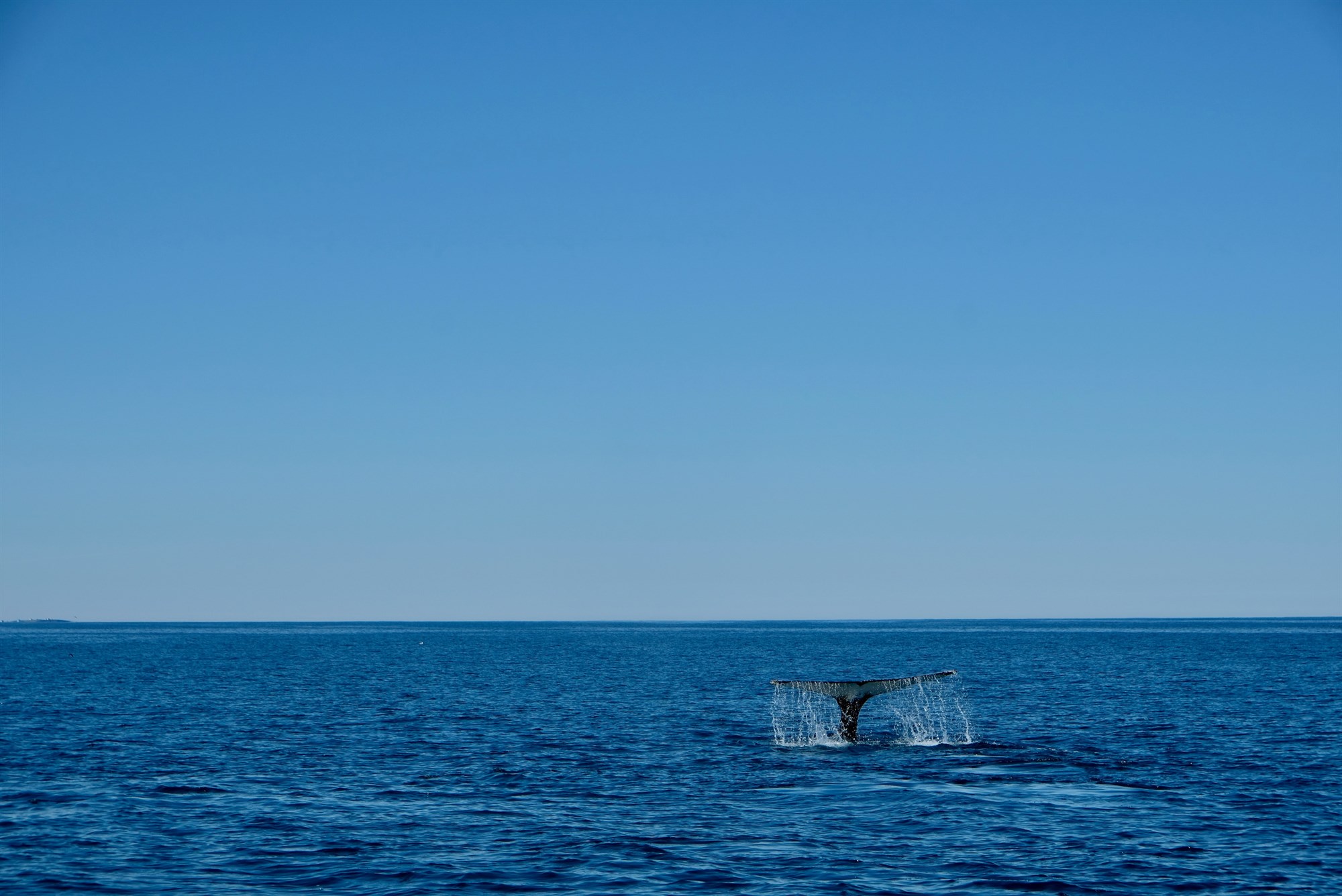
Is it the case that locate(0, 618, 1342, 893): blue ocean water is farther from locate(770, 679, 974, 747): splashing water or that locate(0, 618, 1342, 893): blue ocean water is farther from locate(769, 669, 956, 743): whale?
locate(769, 669, 956, 743): whale

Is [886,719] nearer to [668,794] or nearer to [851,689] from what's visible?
[851,689]

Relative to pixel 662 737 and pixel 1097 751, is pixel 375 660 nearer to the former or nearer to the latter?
pixel 662 737

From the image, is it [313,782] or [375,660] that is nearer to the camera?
[313,782]

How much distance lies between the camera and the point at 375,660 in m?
151

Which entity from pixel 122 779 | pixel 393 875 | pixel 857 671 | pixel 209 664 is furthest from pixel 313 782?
pixel 209 664

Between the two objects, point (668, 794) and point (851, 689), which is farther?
point (851, 689)

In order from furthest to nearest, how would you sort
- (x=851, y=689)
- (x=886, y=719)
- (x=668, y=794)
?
(x=886, y=719)
(x=851, y=689)
(x=668, y=794)

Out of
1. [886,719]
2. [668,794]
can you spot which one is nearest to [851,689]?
[886,719]

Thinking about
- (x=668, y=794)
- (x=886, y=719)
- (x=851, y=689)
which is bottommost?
(x=886, y=719)

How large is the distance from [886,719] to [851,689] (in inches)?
590

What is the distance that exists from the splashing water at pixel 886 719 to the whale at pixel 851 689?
0.52 meters

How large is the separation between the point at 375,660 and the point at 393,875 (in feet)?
415

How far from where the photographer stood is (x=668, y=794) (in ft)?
132

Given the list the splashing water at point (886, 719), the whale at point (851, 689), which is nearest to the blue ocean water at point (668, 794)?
the splashing water at point (886, 719)
